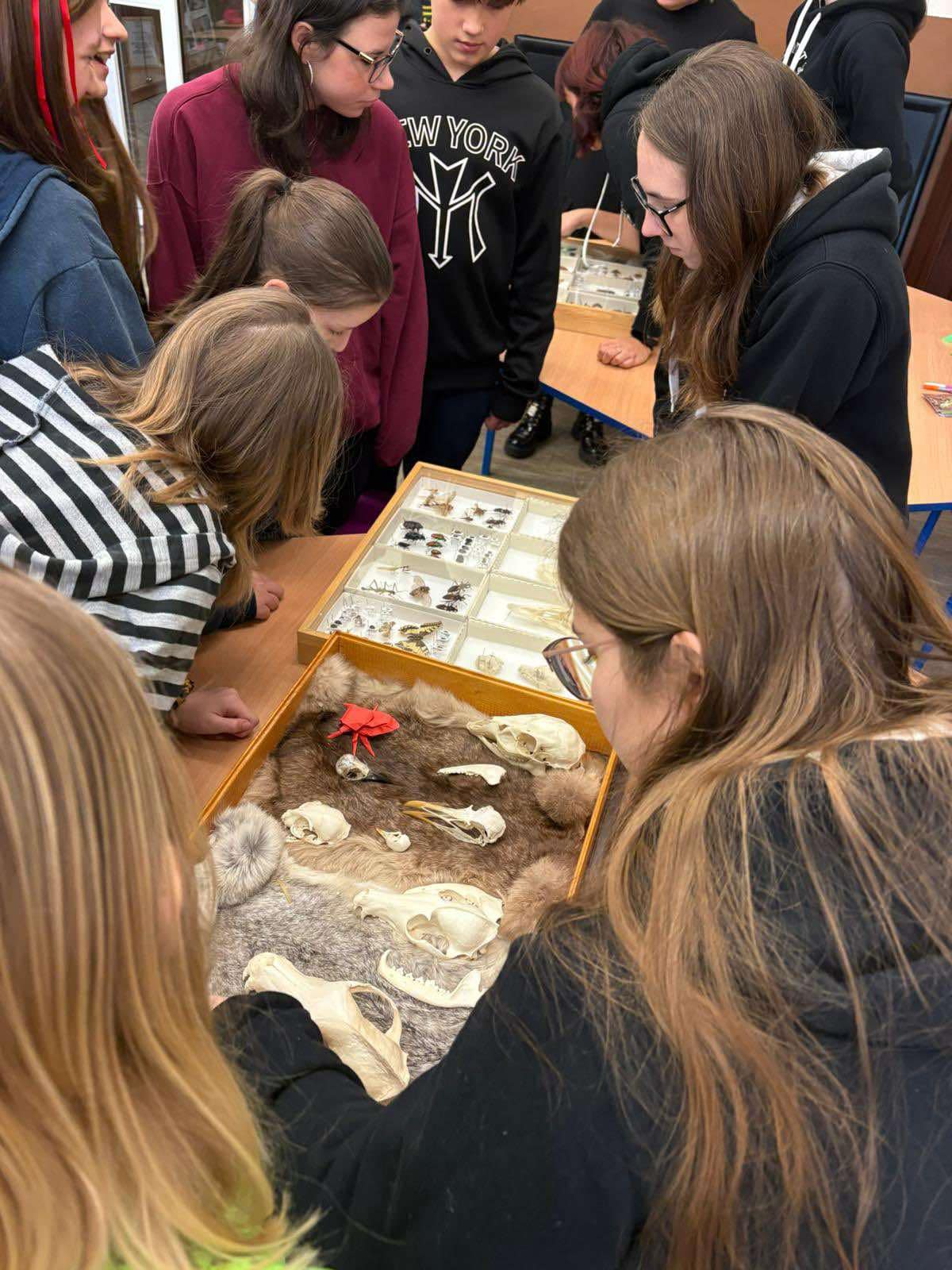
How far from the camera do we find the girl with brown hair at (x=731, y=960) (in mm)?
752

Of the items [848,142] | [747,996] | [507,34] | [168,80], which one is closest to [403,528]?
[747,996]

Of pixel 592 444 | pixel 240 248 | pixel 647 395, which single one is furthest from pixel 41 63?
pixel 592 444

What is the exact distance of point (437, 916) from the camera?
1519 mm

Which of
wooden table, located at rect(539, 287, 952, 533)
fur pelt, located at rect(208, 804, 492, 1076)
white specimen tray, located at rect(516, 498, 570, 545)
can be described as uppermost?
wooden table, located at rect(539, 287, 952, 533)

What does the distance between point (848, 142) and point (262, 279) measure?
2426 millimetres

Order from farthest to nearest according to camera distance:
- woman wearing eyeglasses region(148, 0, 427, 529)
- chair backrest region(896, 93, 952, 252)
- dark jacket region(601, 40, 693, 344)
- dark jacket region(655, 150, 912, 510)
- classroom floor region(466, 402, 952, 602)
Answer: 1. chair backrest region(896, 93, 952, 252)
2. classroom floor region(466, 402, 952, 602)
3. dark jacket region(601, 40, 693, 344)
4. woman wearing eyeglasses region(148, 0, 427, 529)
5. dark jacket region(655, 150, 912, 510)

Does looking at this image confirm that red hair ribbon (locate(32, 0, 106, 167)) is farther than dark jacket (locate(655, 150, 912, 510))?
No

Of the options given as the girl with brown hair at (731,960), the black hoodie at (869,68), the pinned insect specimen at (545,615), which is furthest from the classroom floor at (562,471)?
the girl with brown hair at (731,960)

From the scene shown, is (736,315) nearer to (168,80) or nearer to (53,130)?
(53,130)

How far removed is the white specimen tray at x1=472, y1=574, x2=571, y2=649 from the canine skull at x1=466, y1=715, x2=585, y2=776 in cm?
Result: 42

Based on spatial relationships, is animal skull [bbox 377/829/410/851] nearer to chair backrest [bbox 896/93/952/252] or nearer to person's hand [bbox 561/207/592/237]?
person's hand [bbox 561/207/592/237]

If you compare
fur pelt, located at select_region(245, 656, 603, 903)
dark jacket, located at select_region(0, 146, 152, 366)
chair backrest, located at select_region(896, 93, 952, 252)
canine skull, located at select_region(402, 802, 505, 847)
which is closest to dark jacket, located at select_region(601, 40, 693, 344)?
dark jacket, located at select_region(0, 146, 152, 366)

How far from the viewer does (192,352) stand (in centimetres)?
165

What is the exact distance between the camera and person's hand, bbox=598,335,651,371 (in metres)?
3.50
